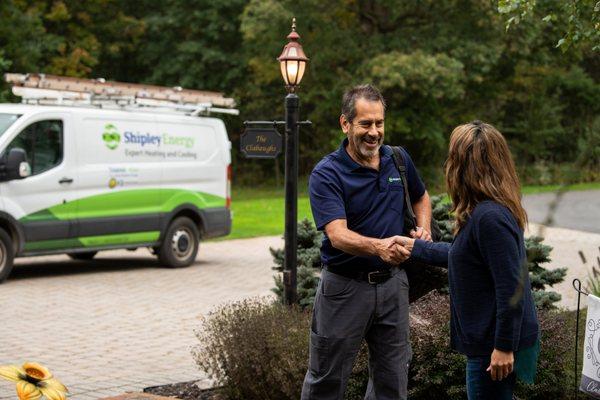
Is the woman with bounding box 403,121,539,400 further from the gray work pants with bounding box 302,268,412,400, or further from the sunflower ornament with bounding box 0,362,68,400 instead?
the sunflower ornament with bounding box 0,362,68,400

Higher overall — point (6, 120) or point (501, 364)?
point (6, 120)

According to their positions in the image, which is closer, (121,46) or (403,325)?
(403,325)

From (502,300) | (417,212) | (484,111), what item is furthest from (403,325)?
(484,111)

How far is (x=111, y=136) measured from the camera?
16219 mm

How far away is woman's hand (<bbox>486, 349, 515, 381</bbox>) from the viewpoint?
4.31 metres

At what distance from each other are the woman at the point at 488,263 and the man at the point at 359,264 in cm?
60

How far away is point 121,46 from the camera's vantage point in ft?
151

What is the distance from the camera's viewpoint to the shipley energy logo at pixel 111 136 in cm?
1612

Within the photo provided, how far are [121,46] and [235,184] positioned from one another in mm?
7160

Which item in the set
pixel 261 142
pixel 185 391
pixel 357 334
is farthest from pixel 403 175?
pixel 261 142

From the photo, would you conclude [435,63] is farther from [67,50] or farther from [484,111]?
[67,50]

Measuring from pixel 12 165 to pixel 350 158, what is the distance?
10356 mm

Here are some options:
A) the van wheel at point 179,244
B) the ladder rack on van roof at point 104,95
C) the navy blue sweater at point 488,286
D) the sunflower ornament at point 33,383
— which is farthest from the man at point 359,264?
the van wheel at point 179,244

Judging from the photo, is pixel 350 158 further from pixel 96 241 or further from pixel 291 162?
pixel 96 241
